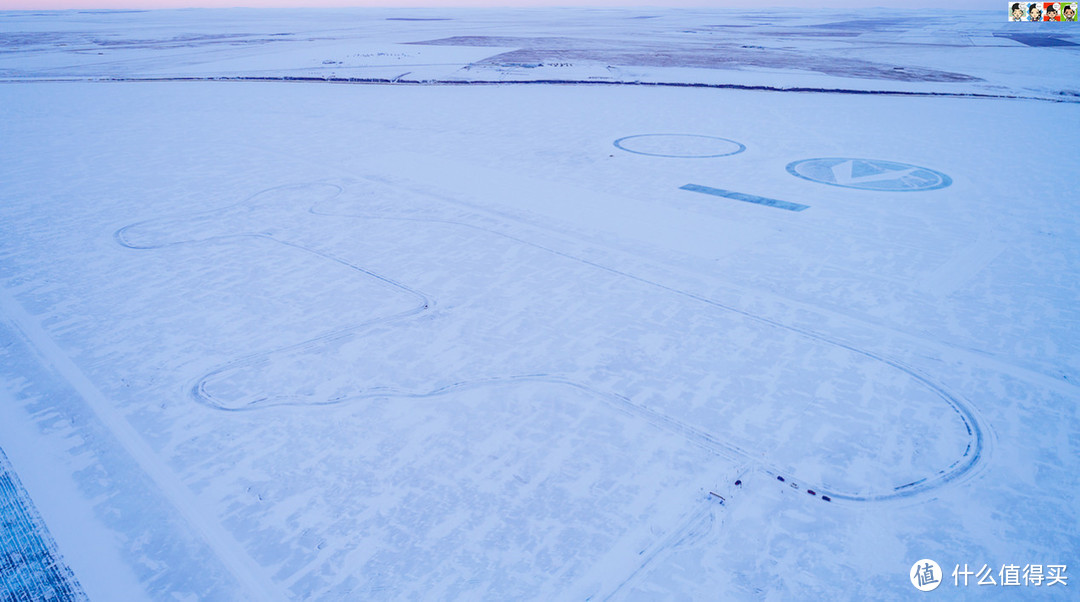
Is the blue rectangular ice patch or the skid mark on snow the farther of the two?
the blue rectangular ice patch

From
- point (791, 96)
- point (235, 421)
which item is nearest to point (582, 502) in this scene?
point (235, 421)

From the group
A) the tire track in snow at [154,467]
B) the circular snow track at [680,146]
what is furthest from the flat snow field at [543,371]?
the circular snow track at [680,146]

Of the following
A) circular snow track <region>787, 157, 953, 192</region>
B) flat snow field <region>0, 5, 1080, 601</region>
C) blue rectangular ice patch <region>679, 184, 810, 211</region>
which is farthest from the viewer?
circular snow track <region>787, 157, 953, 192</region>

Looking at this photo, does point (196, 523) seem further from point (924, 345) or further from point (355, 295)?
point (924, 345)
